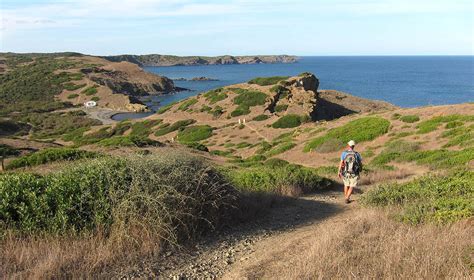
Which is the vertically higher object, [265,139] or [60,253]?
[60,253]

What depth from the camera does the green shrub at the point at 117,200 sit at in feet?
23.6

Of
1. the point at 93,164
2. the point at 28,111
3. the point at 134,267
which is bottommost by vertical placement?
the point at 28,111

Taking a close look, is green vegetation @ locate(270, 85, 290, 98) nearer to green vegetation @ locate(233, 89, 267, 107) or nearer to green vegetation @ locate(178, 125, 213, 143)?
green vegetation @ locate(233, 89, 267, 107)

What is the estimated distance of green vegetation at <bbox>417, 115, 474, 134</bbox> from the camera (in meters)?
31.3

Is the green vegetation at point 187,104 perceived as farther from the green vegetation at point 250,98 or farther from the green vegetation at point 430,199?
the green vegetation at point 430,199

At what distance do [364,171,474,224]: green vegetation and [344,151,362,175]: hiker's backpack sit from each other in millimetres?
1478

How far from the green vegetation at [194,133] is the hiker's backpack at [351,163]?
39.6 metres

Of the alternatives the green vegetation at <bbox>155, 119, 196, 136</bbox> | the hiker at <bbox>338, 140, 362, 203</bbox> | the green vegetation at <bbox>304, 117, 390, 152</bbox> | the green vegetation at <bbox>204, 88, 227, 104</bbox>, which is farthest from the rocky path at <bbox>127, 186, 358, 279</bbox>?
the green vegetation at <bbox>204, 88, 227, 104</bbox>

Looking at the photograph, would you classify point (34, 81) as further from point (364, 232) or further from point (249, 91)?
point (364, 232)

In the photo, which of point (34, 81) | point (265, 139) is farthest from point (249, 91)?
point (34, 81)

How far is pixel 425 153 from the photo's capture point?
987 inches

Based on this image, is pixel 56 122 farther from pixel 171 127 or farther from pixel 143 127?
pixel 171 127

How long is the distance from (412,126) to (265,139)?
18.1m

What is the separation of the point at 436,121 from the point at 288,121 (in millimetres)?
22566
